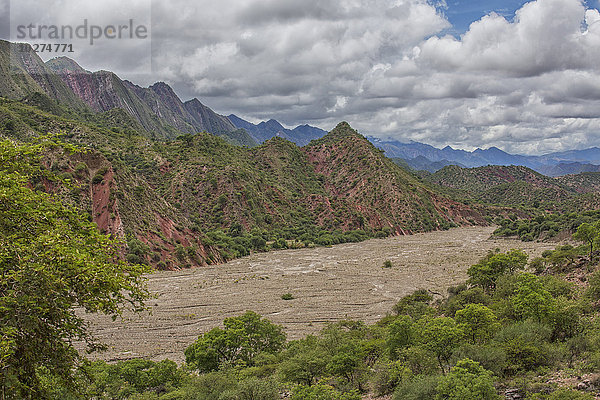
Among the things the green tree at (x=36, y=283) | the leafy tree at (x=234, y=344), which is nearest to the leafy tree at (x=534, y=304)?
the leafy tree at (x=234, y=344)

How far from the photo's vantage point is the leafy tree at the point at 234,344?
77.4 feet

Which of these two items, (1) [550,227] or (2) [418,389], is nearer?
(2) [418,389]

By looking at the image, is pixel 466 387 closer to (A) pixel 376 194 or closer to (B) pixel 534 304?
(B) pixel 534 304

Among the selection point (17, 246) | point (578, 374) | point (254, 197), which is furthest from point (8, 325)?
point (254, 197)

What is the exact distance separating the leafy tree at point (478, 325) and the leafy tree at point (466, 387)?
665cm

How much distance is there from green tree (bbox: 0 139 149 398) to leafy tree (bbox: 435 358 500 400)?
10.0 meters

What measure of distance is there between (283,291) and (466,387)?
128 ft

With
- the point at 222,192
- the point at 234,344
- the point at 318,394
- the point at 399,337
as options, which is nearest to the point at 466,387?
the point at 318,394

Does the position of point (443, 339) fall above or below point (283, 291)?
above

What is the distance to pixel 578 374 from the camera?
1526cm

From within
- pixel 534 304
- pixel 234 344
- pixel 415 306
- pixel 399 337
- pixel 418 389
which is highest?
pixel 534 304

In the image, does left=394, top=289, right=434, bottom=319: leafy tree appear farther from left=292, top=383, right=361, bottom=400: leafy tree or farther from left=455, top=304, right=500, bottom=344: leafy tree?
left=292, top=383, right=361, bottom=400: leafy tree

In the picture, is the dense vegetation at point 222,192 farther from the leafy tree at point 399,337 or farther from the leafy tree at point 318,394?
the leafy tree at point 318,394

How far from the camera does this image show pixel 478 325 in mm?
20609
